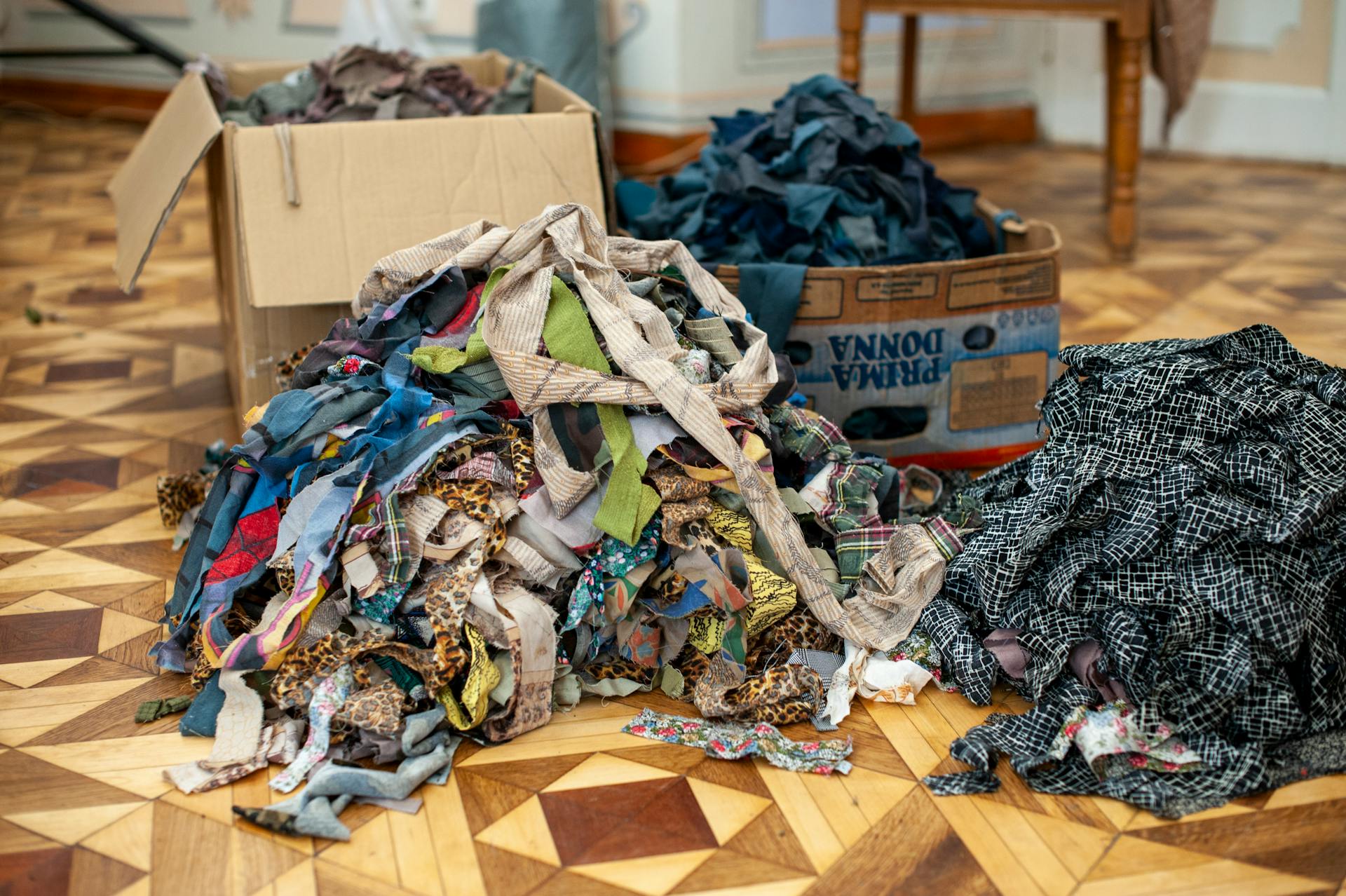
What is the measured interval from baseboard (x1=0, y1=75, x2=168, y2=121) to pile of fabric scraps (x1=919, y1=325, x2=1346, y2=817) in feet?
13.3

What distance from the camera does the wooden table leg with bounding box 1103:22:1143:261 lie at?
2.46m

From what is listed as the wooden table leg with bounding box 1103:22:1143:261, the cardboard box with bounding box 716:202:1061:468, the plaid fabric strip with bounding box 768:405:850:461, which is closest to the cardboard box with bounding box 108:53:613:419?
the cardboard box with bounding box 716:202:1061:468

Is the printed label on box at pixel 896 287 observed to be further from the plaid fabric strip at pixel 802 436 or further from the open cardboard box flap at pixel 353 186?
the open cardboard box flap at pixel 353 186

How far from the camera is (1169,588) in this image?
108cm

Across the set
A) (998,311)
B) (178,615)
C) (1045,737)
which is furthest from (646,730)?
(998,311)

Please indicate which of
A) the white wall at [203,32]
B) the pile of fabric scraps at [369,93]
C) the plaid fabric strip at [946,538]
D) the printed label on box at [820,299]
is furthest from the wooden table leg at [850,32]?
the plaid fabric strip at [946,538]

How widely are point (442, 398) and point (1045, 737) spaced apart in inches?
26.2

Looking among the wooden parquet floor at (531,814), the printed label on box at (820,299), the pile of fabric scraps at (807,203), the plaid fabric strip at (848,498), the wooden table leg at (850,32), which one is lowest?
the wooden parquet floor at (531,814)

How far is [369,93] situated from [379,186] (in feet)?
1.37

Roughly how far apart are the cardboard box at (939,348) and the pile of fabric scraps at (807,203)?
0.07m

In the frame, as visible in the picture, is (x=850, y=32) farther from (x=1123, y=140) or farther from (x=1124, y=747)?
(x=1124, y=747)

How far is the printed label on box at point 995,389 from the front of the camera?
1.59 m

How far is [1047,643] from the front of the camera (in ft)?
3.72

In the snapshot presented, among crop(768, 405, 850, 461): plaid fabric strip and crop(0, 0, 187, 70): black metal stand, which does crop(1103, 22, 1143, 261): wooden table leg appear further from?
crop(0, 0, 187, 70): black metal stand
